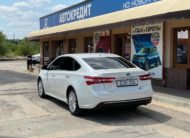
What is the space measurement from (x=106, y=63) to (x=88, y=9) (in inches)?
545

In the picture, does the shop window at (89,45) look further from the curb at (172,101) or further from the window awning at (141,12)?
the curb at (172,101)

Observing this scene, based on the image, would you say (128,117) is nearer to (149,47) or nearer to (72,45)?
(149,47)

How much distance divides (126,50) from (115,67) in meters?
9.60

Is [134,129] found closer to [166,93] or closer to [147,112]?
[147,112]

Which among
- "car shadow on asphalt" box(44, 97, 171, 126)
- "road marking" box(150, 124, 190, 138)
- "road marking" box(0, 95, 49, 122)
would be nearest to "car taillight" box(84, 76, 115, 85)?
"car shadow on asphalt" box(44, 97, 171, 126)

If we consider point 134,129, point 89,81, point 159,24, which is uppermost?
point 159,24

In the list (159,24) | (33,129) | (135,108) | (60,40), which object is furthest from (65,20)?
(33,129)

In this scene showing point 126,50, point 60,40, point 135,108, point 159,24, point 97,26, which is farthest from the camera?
point 60,40

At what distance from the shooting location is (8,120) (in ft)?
31.5

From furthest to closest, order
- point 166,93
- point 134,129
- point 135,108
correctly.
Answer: point 166,93 → point 135,108 → point 134,129

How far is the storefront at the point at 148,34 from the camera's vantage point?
13.8 m

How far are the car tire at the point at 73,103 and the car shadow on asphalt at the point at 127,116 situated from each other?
0.15 meters

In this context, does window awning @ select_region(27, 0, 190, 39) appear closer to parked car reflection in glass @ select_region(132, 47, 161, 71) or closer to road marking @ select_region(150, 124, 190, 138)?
parked car reflection in glass @ select_region(132, 47, 161, 71)

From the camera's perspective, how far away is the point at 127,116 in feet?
32.5
